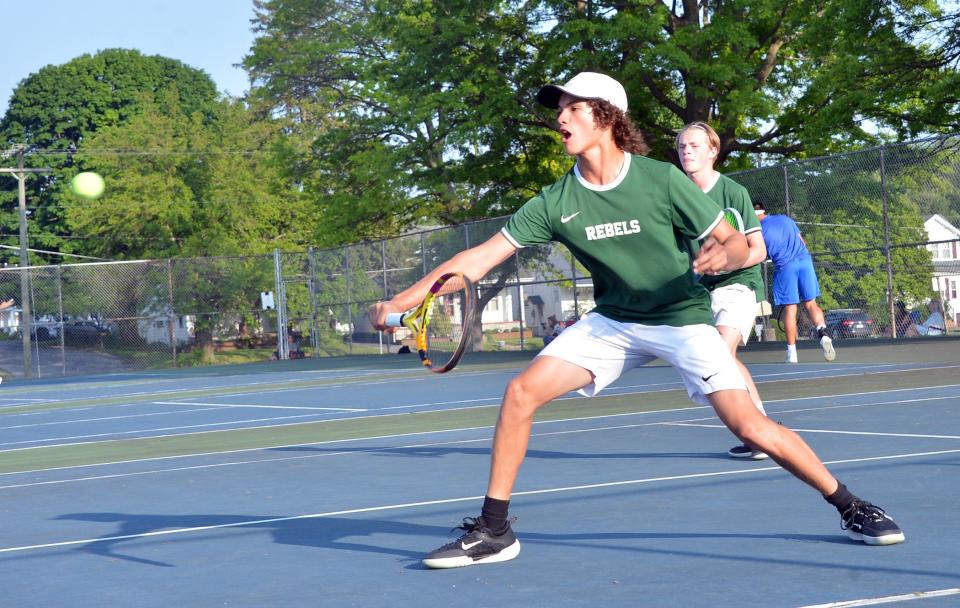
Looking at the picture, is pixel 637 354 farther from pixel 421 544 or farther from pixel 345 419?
Result: pixel 345 419

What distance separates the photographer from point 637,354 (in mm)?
5254

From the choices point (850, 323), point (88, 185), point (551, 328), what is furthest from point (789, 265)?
point (88, 185)

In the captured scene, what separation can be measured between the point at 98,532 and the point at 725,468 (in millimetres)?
3351

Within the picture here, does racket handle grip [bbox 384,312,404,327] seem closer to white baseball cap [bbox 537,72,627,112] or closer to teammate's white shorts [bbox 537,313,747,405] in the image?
teammate's white shorts [bbox 537,313,747,405]

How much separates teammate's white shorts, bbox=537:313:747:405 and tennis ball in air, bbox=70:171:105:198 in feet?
170

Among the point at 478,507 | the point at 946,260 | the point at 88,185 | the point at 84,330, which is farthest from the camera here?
the point at 88,185

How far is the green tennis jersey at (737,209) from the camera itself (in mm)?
6923

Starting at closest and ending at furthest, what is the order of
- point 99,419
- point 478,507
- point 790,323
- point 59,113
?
point 478,507
point 790,323
point 99,419
point 59,113

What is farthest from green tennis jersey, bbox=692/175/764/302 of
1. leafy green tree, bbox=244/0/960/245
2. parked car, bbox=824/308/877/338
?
leafy green tree, bbox=244/0/960/245

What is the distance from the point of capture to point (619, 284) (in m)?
5.07

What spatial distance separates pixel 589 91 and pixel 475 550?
5.82 ft

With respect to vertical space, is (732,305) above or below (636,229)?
below

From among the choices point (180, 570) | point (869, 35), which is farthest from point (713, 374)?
point (869, 35)

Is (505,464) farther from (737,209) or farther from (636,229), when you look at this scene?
(737,209)
